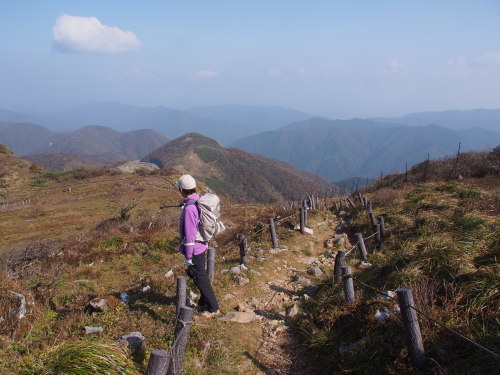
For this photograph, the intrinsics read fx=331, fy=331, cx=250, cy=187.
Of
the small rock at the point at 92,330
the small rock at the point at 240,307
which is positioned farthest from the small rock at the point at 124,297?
the small rock at the point at 240,307

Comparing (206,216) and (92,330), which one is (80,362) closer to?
(92,330)

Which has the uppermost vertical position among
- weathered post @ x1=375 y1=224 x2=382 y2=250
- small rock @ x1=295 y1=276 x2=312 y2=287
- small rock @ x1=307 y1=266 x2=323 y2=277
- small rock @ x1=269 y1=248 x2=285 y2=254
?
weathered post @ x1=375 y1=224 x2=382 y2=250

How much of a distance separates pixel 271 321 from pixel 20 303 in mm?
4479

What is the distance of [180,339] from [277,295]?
389 centimetres

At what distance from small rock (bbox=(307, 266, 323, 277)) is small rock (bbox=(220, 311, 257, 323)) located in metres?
2.91

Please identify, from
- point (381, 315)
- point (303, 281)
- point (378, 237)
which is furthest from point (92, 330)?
point (378, 237)

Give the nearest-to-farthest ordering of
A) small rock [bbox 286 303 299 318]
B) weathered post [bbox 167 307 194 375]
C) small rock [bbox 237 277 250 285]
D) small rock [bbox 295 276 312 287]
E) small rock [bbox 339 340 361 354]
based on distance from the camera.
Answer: weathered post [bbox 167 307 194 375]
small rock [bbox 339 340 361 354]
small rock [bbox 286 303 299 318]
small rock [bbox 237 277 250 285]
small rock [bbox 295 276 312 287]

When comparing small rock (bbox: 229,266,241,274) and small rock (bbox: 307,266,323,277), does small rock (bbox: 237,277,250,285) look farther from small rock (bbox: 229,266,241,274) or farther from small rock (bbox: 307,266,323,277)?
small rock (bbox: 307,266,323,277)

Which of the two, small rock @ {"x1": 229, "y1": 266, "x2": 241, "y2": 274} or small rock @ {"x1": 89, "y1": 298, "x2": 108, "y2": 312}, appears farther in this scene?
small rock @ {"x1": 229, "y1": 266, "x2": 241, "y2": 274}

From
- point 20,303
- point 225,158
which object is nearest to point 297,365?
point 20,303

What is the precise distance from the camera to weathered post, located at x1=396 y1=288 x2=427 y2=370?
411 cm

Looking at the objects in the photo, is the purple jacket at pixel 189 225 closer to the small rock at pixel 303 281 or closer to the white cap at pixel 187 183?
the white cap at pixel 187 183

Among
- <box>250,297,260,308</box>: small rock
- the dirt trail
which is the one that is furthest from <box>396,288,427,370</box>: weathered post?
<box>250,297,260,308</box>: small rock

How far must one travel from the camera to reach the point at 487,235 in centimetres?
694
